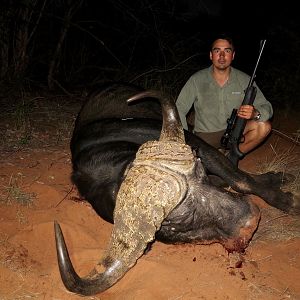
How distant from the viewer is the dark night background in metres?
7.19

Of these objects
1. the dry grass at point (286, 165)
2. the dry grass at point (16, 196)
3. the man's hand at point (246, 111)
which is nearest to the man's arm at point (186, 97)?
the man's hand at point (246, 111)

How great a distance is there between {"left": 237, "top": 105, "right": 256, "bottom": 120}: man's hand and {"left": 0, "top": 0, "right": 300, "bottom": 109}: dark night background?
2062 millimetres

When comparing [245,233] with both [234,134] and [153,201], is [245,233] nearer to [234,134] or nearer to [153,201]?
[153,201]

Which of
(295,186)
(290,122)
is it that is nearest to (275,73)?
(290,122)

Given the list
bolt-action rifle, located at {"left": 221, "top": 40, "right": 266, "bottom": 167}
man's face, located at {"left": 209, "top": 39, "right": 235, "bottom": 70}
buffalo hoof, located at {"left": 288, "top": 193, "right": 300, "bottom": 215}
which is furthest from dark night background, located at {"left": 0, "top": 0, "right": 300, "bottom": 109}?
buffalo hoof, located at {"left": 288, "top": 193, "right": 300, "bottom": 215}

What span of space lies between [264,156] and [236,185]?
4.62 ft

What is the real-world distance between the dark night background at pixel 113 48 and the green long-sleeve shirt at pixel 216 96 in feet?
5.35

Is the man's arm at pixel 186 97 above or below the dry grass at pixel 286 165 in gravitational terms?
above

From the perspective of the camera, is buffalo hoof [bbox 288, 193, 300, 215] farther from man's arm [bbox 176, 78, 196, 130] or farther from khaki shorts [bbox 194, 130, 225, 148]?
man's arm [bbox 176, 78, 196, 130]

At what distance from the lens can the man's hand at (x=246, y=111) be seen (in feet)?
13.4

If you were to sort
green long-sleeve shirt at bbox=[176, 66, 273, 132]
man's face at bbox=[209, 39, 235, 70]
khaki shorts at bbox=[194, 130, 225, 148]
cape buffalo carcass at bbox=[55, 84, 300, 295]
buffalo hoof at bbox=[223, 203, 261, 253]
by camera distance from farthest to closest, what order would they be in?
khaki shorts at bbox=[194, 130, 225, 148], green long-sleeve shirt at bbox=[176, 66, 273, 132], man's face at bbox=[209, 39, 235, 70], buffalo hoof at bbox=[223, 203, 261, 253], cape buffalo carcass at bbox=[55, 84, 300, 295]

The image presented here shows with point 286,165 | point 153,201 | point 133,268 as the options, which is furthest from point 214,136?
point 153,201

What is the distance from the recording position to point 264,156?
498cm

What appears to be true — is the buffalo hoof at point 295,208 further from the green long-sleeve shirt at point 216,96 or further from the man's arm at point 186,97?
the man's arm at point 186,97
